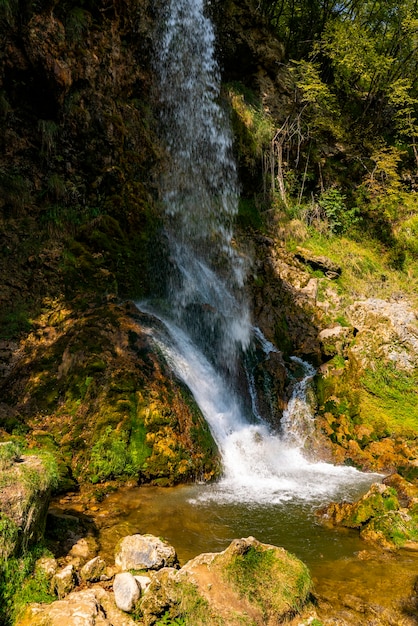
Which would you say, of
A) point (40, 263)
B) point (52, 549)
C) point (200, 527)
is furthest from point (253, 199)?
point (52, 549)

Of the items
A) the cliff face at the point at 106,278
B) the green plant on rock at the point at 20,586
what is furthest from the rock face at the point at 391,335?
the green plant on rock at the point at 20,586

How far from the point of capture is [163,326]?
9.69 metres

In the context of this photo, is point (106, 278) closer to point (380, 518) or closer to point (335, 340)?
point (335, 340)

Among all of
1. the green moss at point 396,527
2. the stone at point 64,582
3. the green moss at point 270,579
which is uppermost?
the stone at point 64,582

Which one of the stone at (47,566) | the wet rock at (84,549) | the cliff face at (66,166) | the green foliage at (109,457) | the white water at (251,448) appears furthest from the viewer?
the cliff face at (66,166)

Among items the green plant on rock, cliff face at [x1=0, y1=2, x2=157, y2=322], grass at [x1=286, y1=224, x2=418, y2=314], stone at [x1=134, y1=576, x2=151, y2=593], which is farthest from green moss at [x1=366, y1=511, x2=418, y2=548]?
grass at [x1=286, y1=224, x2=418, y2=314]

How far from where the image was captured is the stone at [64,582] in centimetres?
351

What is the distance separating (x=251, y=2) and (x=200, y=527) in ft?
68.3

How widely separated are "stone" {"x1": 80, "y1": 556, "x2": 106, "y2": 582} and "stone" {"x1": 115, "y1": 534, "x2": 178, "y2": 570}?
0.60ft

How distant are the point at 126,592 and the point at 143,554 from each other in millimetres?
521

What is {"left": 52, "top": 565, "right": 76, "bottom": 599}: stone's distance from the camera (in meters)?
3.51

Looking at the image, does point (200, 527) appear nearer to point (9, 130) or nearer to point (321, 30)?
point (9, 130)

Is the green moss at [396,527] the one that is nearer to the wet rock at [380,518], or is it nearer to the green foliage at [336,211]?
the wet rock at [380,518]

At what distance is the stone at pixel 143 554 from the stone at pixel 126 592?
0.98ft
